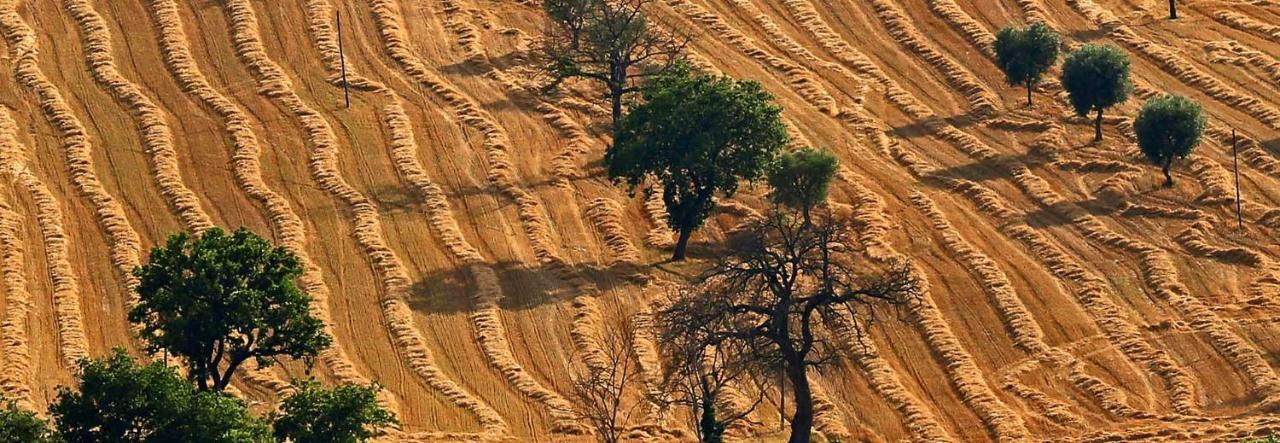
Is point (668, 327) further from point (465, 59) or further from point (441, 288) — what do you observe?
point (465, 59)

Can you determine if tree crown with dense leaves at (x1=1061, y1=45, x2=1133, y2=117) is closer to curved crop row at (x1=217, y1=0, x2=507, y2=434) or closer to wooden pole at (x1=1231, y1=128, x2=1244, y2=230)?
wooden pole at (x1=1231, y1=128, x2=1244, y2=230)

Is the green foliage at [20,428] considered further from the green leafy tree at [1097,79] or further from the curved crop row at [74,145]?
the green leafy tree at [1097,79]

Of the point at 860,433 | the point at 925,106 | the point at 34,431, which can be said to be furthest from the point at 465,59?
the point at 34,431

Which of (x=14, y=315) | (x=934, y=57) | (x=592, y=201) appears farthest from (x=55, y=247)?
(x=934, y=57)

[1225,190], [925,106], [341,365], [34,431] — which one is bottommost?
[34,431]

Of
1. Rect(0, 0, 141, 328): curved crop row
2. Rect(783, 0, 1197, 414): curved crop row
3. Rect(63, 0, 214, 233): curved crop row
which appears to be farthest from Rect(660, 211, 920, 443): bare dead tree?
Rect(63, 0, 214, 233): curved crop row
